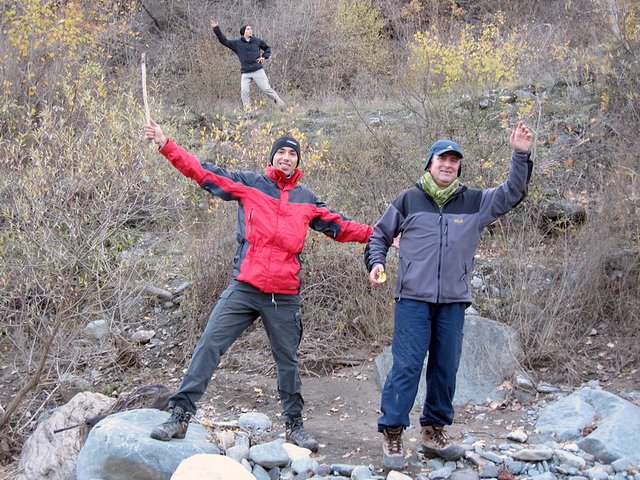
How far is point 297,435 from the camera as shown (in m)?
4.41

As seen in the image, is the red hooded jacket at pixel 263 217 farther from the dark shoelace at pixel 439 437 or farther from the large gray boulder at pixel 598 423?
the large gray boulder at pixel 598 423

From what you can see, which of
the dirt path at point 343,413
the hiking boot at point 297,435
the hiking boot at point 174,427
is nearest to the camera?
the hiking boot at point 174,427

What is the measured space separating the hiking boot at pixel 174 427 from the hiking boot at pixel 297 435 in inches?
27.6

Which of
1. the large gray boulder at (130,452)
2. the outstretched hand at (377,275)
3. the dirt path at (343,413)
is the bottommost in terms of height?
the dirt path at (343,413)

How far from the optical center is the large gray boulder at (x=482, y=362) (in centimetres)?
568

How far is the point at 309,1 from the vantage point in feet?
64.0

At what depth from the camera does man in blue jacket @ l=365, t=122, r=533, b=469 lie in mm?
3900

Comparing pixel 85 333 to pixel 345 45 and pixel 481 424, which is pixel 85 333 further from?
pixel 345 45

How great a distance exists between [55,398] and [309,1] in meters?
15.5

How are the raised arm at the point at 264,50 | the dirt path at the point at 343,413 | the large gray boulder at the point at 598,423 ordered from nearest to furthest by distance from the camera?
the large gray boulder at the point at 598,423
the dirt path at the point at 343,413
the raised arm at the point at 264,50

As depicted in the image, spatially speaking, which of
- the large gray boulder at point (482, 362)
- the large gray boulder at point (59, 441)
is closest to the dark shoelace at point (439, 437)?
the large gray boulder at point (482, 362)

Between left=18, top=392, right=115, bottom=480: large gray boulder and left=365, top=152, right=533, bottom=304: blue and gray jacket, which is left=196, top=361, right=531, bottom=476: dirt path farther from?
left=365, top=152, right=533, bottom=304: blue and gray jacket

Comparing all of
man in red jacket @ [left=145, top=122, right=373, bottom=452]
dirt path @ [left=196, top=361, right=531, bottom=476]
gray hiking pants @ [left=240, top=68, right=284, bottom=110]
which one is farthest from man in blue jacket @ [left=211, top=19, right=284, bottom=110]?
man in red jacket @ [left=145, top=122, right=373, bottom=452]

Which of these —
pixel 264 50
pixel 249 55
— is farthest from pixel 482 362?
pixel 264 50
